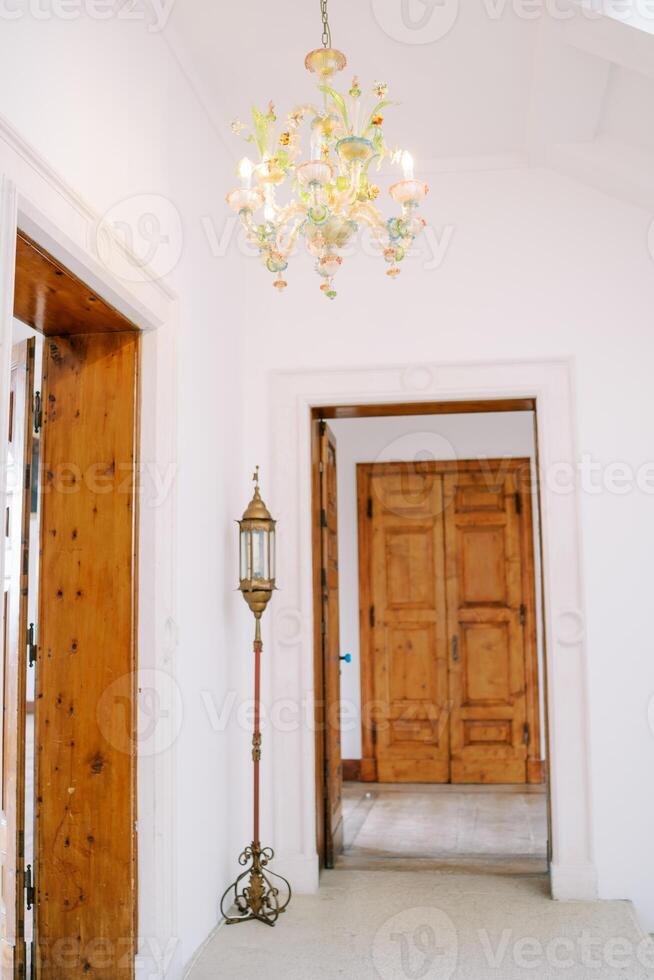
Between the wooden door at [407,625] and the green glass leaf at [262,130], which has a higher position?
the green glass leaf at [262,130]

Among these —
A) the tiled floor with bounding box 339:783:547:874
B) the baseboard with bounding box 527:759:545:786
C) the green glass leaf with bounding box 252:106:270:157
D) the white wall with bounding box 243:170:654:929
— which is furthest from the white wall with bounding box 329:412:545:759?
the green glass leaf with bounding box 252:106:270:157

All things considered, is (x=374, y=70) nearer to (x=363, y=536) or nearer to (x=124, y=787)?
(x=124, y=787)

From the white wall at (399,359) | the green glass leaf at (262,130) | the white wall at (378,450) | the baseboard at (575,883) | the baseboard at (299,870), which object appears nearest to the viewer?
the green glass leaf at (262,130)

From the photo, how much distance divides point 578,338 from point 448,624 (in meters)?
3.27

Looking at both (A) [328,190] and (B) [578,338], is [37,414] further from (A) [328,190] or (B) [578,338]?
(B) [578,338]

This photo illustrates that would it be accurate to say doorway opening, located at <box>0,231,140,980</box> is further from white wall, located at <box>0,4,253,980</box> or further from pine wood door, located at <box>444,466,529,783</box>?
pine wood door, located at <box>444,466,529,783</box>

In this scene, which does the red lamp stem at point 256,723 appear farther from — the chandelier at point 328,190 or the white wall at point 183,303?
the chandelier at point 328,190

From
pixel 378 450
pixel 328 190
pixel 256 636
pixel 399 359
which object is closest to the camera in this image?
pixel 328 190

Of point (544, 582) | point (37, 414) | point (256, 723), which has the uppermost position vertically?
point (37, 414)

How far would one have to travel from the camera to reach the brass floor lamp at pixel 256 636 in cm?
393

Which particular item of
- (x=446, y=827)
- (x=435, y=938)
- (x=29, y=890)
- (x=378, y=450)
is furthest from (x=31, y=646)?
(x=378, y=450)

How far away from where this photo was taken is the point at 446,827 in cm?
562

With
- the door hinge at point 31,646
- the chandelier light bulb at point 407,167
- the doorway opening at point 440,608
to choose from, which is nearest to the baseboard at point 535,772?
the doorway opening at point 440,608

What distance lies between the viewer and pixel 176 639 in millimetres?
3396
